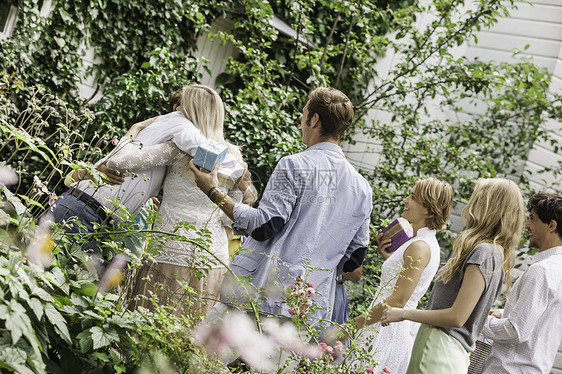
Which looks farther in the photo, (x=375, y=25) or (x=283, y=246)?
(x=375, y=25)

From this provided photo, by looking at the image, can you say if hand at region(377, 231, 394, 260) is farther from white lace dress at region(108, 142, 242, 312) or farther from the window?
the window

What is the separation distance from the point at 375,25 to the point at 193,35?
2168mm

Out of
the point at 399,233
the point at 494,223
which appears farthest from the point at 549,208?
the point at 399,233

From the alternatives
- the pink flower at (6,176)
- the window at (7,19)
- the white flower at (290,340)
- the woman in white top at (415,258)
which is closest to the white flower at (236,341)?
the white flower at (290,340)

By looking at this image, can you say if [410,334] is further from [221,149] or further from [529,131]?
[529,131]

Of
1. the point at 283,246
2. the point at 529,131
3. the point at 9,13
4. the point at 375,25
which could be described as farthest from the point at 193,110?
the point at 529,131

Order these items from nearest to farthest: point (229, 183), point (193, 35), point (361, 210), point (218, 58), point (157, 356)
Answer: point (157, 356) < point (361, 210) < point (229, 183) < point (193, 35) < point (218, 58)

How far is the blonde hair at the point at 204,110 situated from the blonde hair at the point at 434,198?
3.23 feet

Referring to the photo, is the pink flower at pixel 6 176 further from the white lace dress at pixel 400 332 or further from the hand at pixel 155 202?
the white lace dress at pixel 400 332

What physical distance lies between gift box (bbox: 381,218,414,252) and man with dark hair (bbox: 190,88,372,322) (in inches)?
31.8

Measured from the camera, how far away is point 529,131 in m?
7.20

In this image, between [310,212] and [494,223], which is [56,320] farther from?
[494,223]

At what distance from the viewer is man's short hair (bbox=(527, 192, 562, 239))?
3.24m

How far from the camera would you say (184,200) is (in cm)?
323
